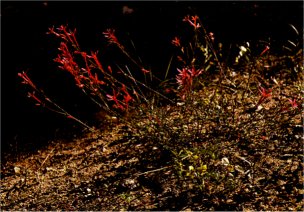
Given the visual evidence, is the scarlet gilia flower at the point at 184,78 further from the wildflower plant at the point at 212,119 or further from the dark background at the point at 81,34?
the dark background at the point at 81,34

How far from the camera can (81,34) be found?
3.70 meters

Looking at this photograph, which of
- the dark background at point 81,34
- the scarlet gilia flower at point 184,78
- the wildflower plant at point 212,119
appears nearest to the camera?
the scarlet gilia flower at point 184,78

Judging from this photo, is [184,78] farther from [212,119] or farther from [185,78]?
[212,119]

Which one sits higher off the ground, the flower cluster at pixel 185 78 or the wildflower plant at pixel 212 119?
the flower cluster at pixel 185 78

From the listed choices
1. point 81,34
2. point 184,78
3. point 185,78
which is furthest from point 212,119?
point 81,34

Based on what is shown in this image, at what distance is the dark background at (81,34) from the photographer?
3.30 meters

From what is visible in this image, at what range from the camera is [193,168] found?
7.73 feet

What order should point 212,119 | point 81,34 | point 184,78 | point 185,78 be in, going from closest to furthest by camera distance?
point 184,78, point 185,78, point 212,119, point 81,34

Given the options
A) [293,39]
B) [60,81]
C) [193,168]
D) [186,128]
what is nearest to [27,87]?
[60,81]

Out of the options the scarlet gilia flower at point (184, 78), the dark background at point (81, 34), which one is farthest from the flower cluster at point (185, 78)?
the dark background at point (81, 34)

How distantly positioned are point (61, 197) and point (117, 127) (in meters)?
0.73

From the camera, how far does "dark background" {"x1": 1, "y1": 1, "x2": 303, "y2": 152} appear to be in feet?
10.8

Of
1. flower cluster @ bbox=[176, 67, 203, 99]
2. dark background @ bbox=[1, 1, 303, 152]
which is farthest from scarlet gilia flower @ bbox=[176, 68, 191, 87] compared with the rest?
dark background @ bbox=[1, 1, 303, 152]

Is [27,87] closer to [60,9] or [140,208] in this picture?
[60,9]
